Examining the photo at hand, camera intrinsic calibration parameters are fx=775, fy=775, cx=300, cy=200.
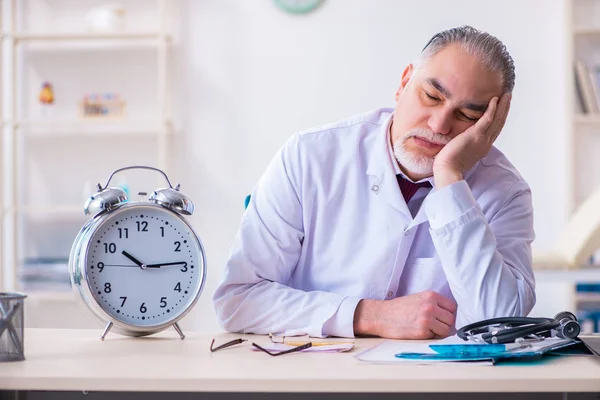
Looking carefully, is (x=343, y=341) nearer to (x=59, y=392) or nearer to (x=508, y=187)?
(x=59, y=392)

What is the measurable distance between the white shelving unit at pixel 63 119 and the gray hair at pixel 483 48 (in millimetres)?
2843

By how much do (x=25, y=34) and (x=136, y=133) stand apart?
80 centimetres

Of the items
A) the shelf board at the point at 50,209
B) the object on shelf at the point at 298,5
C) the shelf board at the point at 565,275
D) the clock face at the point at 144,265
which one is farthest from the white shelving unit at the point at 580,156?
the clock face at the point at 144,265

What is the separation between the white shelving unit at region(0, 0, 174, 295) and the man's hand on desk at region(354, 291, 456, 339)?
303cm

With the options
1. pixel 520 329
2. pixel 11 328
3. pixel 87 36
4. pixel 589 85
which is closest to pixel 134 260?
pixel 11 328

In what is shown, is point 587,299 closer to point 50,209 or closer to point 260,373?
point 50,209

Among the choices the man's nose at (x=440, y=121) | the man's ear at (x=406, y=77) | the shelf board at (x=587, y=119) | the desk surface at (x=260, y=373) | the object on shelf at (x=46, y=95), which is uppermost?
the object on shelf at (x=46, y=95)

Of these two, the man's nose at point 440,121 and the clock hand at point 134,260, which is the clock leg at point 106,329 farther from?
the man's nose at point 440,121

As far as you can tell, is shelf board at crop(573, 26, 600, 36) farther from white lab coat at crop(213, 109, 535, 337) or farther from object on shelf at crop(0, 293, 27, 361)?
object on shelf at crop(0, 293, 27, 361)

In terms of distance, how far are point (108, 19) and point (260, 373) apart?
3.56m

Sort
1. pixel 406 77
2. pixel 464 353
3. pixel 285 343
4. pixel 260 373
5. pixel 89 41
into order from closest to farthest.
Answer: pixel 260 373, pixel 464 353, pixel 285 343, pixel 406 77, pixel 89 41

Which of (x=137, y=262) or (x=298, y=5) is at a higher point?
(x=298, y=5)

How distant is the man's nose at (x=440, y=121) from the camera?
1.54 meters

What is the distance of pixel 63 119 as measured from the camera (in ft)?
14.2
